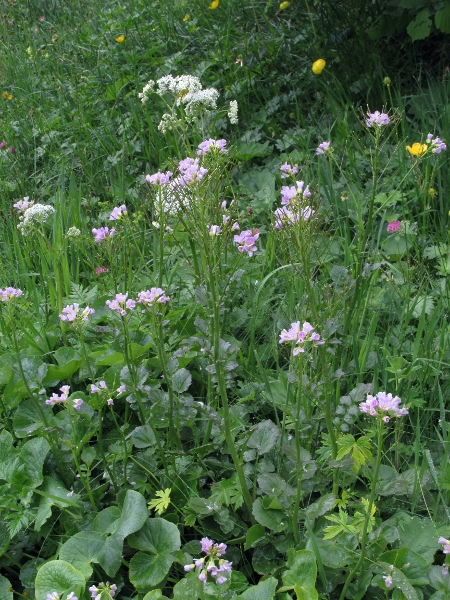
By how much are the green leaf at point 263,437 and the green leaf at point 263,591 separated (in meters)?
0.29

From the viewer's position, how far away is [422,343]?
1980mm

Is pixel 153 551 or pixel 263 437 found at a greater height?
pixel 263 437

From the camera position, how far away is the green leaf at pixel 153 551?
4.64 feet

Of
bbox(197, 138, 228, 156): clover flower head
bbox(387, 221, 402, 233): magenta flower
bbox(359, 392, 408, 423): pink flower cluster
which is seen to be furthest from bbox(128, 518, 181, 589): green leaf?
bbox(387, 221, 402, 233): magenta flower

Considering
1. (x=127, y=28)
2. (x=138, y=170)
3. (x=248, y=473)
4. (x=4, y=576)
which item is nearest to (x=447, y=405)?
(x=248, y=473)

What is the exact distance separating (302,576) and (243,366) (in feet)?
2.44

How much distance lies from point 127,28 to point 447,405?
3.54 meters

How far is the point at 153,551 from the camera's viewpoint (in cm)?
146

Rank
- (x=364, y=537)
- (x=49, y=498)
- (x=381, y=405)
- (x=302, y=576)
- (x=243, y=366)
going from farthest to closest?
(x=243, y=366) → (x=49, y=498) → (x=302, y=576) → (x=364, y=537) → (x=381, y=405)

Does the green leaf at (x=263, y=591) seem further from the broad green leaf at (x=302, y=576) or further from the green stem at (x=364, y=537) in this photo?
the green stem at (x=364, y=537)

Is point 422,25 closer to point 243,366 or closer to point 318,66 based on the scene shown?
point 318,66

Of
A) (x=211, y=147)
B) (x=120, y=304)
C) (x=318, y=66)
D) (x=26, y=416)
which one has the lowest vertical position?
(x=26, y=416)

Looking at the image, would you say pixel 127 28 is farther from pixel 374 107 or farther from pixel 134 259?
pixel 134 259

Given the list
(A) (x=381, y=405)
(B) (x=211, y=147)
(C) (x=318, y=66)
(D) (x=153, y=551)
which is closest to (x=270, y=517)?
(D) (x=153, y=551)
